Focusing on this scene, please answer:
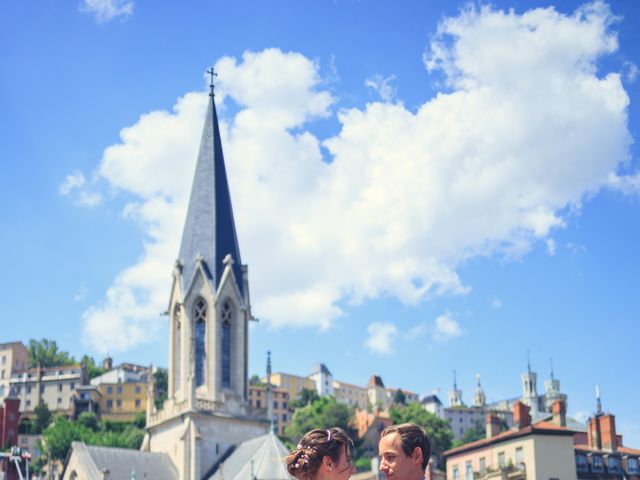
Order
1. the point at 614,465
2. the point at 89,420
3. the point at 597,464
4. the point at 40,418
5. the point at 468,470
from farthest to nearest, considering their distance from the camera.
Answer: the point at 89,420 → the point at 40,418 → the point at 468,470 → the point at 614,465 → the point at 597,464

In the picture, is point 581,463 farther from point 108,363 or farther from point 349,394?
point 349,394

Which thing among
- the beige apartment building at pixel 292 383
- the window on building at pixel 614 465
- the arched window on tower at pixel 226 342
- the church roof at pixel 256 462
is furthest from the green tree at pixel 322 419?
the church roof at pixel 256 462

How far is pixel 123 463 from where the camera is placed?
56469 millimetres

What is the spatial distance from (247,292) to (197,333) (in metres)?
3.78

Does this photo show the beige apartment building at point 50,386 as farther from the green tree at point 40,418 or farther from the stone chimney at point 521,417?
the stone chimney at point 521,417

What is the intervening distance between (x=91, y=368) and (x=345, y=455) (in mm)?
165397

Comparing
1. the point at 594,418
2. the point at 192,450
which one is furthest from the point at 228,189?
the point at 594,418

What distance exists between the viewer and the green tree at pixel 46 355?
164 meters

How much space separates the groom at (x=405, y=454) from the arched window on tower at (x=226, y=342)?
166ft

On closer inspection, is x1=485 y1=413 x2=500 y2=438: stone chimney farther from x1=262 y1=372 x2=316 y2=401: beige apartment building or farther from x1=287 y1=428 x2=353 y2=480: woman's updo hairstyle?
x1=262 y1=372 x2=316 y2=401: beige apartment building

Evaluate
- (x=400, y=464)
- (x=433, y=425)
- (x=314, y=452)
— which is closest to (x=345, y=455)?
(x=314, y=452)

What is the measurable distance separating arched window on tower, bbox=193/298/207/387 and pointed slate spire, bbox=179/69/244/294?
1.40m

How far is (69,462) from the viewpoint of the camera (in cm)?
5738

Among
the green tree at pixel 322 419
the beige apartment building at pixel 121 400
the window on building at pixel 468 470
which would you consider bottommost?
the window on building at pixel 468 470
